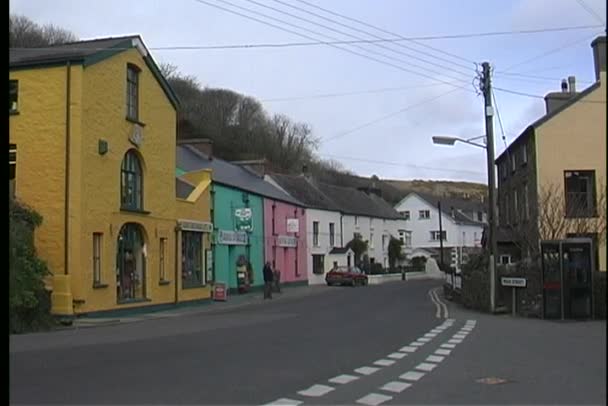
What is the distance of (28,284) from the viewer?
853 inches

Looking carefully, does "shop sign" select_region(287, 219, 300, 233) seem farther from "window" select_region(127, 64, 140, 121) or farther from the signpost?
the signpost

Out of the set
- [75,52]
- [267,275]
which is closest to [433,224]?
[267,275]

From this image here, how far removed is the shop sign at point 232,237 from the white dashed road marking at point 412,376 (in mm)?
29813

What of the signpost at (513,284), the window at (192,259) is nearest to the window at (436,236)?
the window at (192,259)

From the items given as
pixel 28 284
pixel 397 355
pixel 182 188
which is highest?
pixel 182 188

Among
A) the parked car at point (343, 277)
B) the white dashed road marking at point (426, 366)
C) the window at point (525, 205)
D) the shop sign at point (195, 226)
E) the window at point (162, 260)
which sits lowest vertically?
the white dashed road marking at point (426, 366)

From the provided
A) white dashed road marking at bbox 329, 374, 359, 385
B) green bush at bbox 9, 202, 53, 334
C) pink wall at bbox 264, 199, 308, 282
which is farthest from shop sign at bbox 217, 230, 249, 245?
white dashed road marking at bbox 329, 374, 359, 385

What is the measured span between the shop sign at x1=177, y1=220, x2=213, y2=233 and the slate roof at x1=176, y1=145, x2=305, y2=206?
5863mm

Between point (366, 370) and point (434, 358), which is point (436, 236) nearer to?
point (434, 358)

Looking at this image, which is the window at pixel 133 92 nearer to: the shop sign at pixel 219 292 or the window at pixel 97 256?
the window at pixel 97 256

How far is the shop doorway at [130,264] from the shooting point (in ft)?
94.1

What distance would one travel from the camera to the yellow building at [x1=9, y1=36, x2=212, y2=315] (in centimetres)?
2592

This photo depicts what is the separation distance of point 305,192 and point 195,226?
101 ft

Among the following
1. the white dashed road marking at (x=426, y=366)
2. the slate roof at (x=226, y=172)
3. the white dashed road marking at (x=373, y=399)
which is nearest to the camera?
the white dashed road marking at (x=373, y=399)
